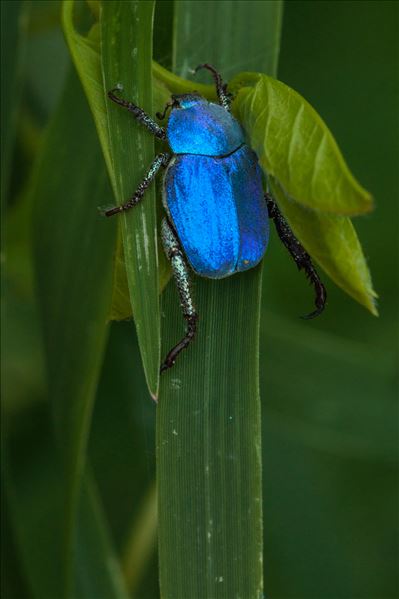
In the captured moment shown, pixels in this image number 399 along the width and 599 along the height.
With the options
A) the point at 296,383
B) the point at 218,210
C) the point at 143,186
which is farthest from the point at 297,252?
the point at 296,383

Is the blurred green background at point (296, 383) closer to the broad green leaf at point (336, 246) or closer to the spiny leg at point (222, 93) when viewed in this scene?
the spiny leg at point (222, 93)

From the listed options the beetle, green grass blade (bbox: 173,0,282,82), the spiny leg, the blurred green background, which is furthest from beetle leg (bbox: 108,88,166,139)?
the blurred green background

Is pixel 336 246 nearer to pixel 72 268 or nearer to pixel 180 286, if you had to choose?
pixel 180 286

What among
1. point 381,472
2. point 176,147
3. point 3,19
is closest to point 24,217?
point 3,19

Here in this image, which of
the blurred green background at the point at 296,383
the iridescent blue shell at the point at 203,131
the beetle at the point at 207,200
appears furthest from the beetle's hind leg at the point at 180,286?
the blurred green background at the point at 296,383

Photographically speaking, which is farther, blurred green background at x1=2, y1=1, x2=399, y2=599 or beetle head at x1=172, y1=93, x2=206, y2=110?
blurred green background at x1=2, y1=1, x2=399, y2=599

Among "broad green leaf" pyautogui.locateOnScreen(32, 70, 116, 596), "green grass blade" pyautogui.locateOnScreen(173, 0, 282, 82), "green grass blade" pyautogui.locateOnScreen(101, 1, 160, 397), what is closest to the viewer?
"green grass blade" pyautogui.locateOnScreen(101, 1, 160, 397)

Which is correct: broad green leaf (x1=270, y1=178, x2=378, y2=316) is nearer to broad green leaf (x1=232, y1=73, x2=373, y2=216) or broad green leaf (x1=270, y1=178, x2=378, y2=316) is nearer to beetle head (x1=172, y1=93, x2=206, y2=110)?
broad green leaf (x1=232, y1=73, x2=373, y2=216)
